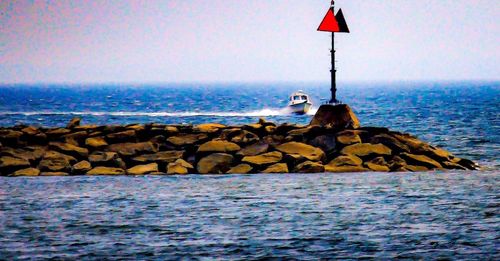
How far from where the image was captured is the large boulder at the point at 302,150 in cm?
3344

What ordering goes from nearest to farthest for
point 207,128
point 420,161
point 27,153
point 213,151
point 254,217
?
point 254,217
point 213,151
point 420,161
point 27,153
point 207,128

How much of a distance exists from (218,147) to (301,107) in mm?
55267

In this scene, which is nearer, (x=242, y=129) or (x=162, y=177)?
(x=162, y=177)

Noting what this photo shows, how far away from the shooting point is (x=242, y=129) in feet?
117

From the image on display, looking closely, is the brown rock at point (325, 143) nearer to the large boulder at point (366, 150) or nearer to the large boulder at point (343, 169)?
the large boulder at point (366, 150)

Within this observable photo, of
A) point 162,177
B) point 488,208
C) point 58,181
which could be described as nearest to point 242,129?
point 162,177

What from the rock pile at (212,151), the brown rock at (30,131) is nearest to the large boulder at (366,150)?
the rock pile at (212,151)

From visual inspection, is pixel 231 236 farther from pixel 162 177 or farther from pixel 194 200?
pixel 162 177

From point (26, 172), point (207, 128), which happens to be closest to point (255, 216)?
point (26, 172)

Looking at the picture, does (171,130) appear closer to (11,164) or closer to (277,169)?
(277,169)

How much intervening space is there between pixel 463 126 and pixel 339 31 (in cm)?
2882

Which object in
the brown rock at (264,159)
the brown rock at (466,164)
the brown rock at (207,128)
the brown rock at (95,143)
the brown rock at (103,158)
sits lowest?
the brown rock at (466,164)

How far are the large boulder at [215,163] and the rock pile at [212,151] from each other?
0.12ft

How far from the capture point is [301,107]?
88250 mm
